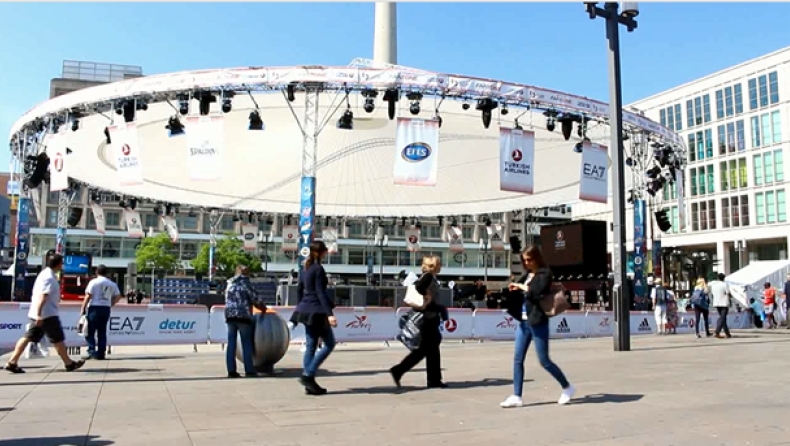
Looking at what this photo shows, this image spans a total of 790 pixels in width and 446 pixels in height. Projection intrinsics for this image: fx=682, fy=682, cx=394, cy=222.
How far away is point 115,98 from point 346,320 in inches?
488

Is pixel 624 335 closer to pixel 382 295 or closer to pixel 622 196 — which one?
pixel 622 196

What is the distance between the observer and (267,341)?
33.7 ft

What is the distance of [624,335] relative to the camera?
14.6m

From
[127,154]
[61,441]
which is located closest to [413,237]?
[127,154]

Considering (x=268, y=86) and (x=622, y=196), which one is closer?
(x=622, y=196)

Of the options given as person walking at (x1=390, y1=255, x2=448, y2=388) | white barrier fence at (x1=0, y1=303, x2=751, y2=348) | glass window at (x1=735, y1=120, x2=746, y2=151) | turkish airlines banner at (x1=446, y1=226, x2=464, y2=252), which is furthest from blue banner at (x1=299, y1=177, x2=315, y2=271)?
glass window at (x1=735, y1=120, x2=746, y2=151)

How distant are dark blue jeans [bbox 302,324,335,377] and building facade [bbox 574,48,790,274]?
2014 inches

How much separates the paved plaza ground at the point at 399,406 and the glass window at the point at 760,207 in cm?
5344

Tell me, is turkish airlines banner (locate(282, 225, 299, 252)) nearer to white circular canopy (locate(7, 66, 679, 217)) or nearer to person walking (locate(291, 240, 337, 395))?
white circular canopy (locate(7, 66, 679, 217))

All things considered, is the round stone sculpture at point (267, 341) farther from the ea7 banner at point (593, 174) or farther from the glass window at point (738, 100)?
the glass window at point (738, 100)

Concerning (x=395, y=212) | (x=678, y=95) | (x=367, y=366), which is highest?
(x=678, y=95)

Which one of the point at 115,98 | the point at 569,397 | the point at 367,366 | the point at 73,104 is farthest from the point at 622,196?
the point at 73,104

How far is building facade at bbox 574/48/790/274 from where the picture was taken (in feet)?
189

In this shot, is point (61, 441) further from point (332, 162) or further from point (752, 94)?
point (752, 94)
